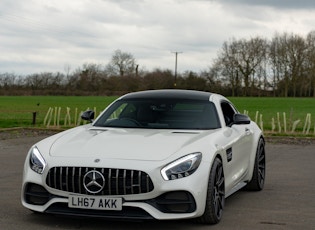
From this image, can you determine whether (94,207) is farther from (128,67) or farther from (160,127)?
(128,67)

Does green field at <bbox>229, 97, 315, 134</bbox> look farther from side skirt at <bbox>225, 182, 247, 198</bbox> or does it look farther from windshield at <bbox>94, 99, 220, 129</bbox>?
windshield at <bbox>94, 99, 220, 129</bbox>

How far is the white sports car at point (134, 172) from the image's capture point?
4.98 metres

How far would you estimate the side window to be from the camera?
7113 mm

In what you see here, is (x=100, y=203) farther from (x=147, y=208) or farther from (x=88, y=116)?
(x=88, y=116)

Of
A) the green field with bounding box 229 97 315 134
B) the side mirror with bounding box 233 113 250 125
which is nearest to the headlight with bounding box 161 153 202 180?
the side mirror with bounding box 233 113 250 125

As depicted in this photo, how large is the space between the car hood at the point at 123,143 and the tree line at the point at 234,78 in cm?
9308

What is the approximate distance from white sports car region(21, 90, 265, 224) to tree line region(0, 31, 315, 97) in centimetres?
9322

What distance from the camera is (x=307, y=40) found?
102 meters

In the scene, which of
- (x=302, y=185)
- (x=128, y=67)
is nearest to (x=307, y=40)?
(x=128, y=67)

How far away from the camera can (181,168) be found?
511cm

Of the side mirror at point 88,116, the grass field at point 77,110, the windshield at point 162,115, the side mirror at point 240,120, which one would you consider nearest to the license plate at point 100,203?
the windshield at point 162,115

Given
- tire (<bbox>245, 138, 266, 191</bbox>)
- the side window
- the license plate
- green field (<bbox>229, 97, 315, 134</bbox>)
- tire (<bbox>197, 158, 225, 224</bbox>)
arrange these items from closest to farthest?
1. the license plate
2. tire (<bbox>197, 158, 225, 224</bbox>)
3. the side window
4. tire (<bbox>245, 138, 266, 191</bbox>)
5. green field (<bbox>229, 97, 315, 134</bbox>)

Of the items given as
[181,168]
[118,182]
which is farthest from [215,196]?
[118,182]

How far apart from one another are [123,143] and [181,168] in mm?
740
